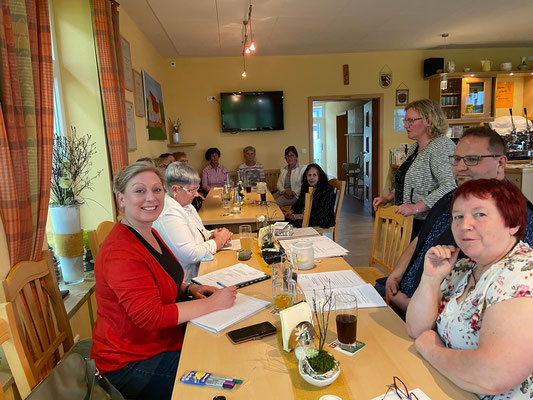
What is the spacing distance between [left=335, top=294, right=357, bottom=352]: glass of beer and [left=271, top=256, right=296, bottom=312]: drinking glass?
235 mm

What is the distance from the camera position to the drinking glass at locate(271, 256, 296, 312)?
1.38m

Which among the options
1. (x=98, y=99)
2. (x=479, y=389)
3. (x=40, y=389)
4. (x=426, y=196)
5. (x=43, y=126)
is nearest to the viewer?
(x=479, y=389)

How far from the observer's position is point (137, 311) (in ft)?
4.36

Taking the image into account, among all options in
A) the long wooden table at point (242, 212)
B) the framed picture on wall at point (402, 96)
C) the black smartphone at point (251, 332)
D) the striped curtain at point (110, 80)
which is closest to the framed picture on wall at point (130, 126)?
the striped curtain at point (110, 80)

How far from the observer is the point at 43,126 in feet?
6.46

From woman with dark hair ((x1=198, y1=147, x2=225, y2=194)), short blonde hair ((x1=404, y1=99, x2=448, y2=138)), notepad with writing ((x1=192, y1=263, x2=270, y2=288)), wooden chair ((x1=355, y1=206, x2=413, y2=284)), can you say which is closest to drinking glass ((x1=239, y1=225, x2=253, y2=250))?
notepad with writing ((x1=192, y1=263, x2=270, y2=288))

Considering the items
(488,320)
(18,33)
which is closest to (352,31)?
(18,33)

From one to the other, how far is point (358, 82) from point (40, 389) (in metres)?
6.55

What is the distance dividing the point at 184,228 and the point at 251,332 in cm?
102

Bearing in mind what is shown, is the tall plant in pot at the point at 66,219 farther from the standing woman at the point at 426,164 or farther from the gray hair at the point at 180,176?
the standing woman at the point at 426,164

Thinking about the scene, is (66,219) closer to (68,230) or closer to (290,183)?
(68,230)

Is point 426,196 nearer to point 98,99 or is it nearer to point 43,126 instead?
point 43,126

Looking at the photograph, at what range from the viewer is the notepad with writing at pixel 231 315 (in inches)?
51.0

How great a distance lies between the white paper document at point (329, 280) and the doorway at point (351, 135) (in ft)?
17.0
